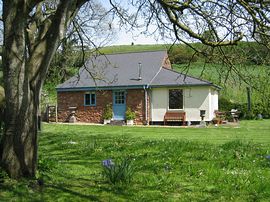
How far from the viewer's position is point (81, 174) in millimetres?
8023

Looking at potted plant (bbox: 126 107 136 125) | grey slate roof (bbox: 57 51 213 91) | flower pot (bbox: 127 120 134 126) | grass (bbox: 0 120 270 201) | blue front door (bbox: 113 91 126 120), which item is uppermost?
grey slate roof (bbox: 57 51 213 91)

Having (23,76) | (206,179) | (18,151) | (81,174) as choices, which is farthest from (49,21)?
(206,179)

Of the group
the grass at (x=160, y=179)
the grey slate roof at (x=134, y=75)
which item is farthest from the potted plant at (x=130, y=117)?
the grass at (x=160, y=179)

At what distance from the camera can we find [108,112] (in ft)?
105

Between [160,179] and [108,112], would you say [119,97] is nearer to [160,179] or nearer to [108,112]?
[108,112]

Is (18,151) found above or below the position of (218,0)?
below

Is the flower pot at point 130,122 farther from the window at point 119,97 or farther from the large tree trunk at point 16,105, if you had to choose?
the large tree trunk at point 16,105

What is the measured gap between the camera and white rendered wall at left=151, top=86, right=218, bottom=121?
99.2 feet

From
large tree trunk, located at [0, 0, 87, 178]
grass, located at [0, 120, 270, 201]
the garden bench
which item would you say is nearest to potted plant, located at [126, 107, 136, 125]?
the garden bench

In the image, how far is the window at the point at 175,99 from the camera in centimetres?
3167

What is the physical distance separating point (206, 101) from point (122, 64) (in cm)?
917

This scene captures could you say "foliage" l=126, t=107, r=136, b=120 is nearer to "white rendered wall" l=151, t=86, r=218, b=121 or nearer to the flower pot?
the flower pot

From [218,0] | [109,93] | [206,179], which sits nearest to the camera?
[206,179]

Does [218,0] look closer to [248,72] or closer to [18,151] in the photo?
[248,72]
